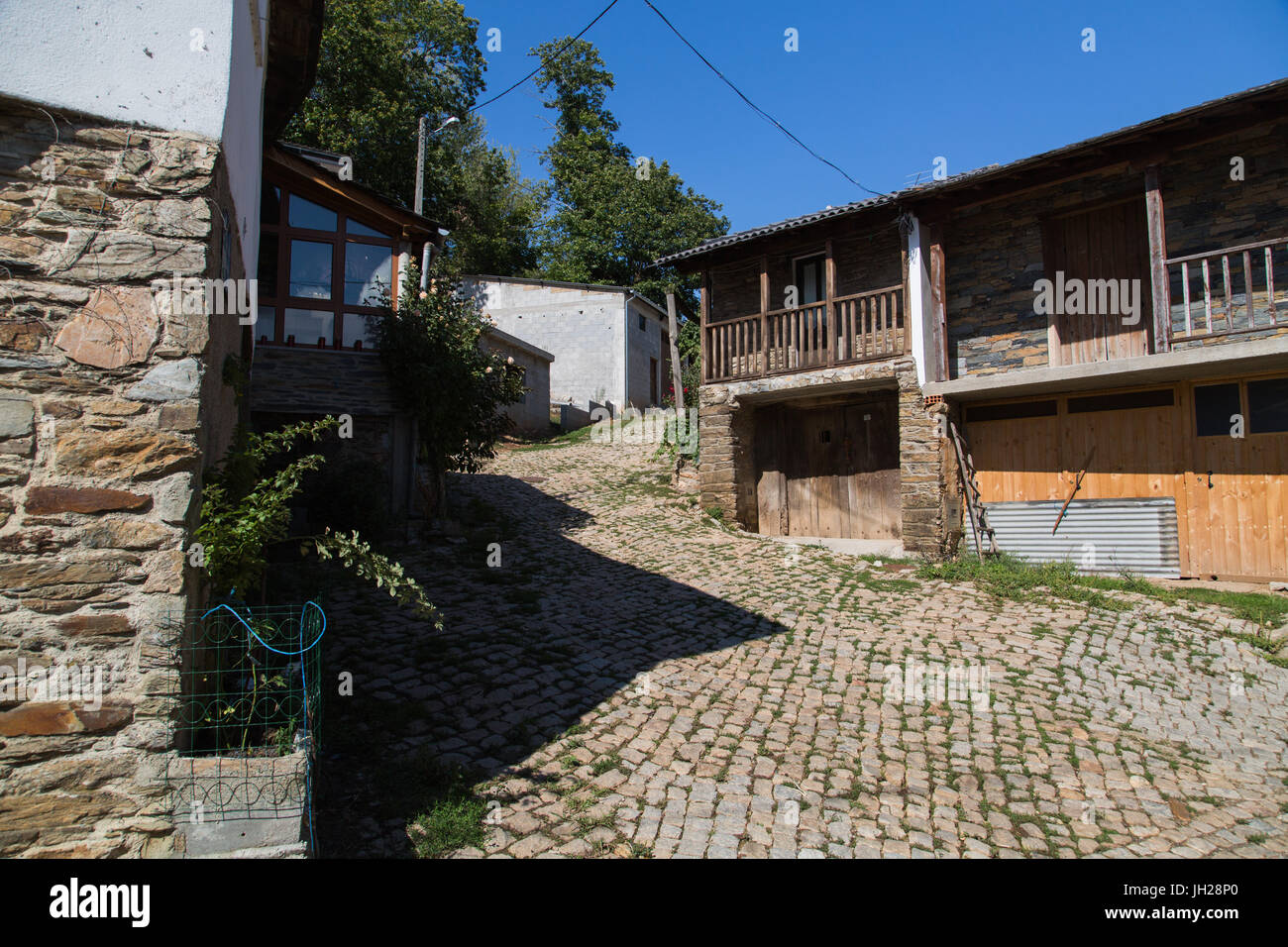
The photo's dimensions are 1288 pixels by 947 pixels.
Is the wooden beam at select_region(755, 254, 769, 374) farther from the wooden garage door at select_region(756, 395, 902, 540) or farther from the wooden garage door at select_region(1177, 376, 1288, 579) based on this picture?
the wooden garage door at select_region(1177, 376, 1288, 579)

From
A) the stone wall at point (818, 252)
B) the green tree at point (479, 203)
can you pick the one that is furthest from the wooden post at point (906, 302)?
the green tree at point (479, 203)

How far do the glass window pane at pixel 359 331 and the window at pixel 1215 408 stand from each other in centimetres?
1115

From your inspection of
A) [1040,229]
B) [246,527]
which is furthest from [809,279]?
[246,527]

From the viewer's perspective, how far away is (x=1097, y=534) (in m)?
9.24

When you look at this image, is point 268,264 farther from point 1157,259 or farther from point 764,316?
point 1157,259

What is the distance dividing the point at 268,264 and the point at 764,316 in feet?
25.5

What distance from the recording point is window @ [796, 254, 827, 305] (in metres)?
12.2

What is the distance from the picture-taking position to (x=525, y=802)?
374cm

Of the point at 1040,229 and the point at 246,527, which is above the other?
the point at 1040,229

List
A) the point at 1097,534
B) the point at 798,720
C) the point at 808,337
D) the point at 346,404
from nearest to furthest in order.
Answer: the point at 798,720 → the point at 1097,534 → the point at 346,404 → the point at 808,337

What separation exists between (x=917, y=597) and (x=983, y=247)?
5723 mm

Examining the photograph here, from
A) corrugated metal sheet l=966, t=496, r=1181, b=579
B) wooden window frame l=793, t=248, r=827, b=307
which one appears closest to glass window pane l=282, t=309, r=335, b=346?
wooden window frame l=793, t=248, r=827, b=307

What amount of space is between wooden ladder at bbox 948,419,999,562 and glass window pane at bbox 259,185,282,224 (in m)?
10.2

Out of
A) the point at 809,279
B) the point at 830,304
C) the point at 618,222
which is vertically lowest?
the point at 830,304
